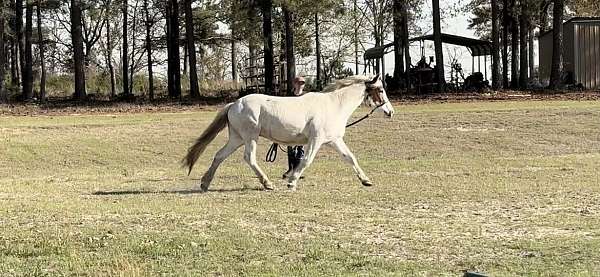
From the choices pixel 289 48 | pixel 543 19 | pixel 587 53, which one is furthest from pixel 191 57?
pixel 543 19

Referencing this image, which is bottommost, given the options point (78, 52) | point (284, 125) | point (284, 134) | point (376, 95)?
→ point (284, 134)

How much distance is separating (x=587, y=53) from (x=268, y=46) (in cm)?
1703

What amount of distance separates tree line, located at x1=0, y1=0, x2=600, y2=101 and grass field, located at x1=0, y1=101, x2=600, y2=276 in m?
17.1

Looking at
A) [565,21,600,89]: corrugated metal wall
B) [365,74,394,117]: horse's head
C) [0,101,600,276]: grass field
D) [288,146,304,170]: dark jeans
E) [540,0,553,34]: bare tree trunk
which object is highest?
[540,0,553,34]: bare tree trunk

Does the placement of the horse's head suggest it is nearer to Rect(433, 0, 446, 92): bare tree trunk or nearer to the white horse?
the white horse

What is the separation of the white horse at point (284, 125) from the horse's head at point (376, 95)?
559mm

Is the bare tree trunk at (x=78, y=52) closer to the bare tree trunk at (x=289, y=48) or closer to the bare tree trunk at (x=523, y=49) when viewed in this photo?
the bare tree trunk at (x=289, y=48)

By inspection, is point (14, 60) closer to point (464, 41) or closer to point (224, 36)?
point (224, 36)

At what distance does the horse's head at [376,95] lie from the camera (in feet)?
52.8

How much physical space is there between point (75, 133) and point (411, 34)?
31984 mm

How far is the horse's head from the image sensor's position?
16.1 metres

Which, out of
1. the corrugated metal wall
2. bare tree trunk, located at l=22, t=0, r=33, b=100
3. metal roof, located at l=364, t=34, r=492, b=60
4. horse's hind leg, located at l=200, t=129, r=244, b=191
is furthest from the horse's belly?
bare tree trunk, located at l=22, t=0, r=33, b=100

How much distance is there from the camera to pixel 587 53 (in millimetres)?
48750

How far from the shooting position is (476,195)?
1380 cm
